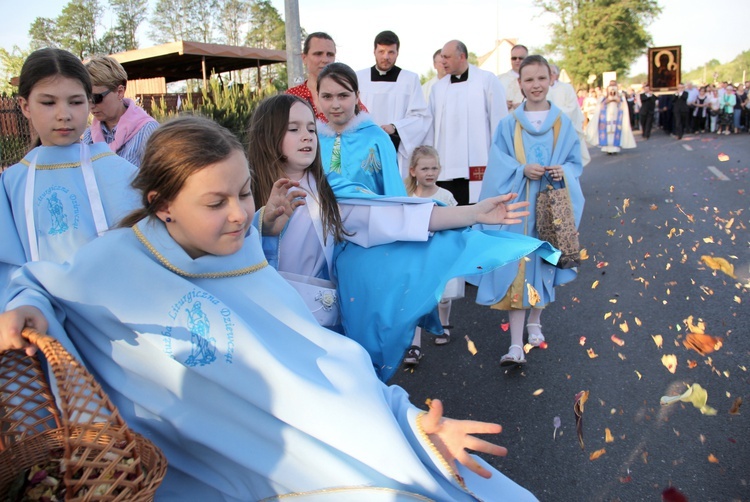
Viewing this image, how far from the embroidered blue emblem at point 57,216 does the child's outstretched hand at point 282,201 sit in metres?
0.88

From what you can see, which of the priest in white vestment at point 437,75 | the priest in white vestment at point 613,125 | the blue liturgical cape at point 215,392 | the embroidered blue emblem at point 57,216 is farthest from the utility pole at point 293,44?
the priest in white vestment at point 613,125

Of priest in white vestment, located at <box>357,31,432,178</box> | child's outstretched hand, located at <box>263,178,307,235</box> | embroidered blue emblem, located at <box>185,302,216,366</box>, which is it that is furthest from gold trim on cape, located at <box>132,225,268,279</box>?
priest in white vestment, located at <box>357,31,432,178</box>

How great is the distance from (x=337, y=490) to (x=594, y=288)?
5.62 m

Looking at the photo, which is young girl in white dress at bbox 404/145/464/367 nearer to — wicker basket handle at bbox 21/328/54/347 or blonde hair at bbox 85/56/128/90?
blonde hair at bbox 85/56/128/90

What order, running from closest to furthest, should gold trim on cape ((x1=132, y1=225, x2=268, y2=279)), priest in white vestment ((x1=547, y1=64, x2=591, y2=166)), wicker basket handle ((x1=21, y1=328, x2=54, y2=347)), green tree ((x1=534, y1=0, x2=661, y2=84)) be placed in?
1. wicker basket handle ((x1=21, y1=328, x2=54, y2=347))
2. gold trim on cape ((x1=132, y1=225, x2=268, y2=279))
3. priest in white vestment ((x1=547, y1=64, x2=591, y2=166))
4. green tree ((x1=534, y1=0, x2=661, y2=84))

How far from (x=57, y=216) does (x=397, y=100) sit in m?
Answer: 4.93

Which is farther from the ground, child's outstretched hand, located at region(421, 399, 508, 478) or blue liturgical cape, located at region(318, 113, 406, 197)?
blue liturgical cape, located at region(318, 113, 406, 197)

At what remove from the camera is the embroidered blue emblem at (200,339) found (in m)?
1.93

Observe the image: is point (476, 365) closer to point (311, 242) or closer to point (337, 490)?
point (311, 242)

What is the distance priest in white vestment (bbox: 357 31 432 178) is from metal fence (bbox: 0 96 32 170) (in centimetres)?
934

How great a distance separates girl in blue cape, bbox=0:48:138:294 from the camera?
3053mm

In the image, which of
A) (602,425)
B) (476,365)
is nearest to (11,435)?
(602,425)

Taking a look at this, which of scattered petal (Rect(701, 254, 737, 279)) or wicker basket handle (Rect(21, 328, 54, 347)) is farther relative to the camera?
scattered petal (Rect(701, 254, 737, 279))

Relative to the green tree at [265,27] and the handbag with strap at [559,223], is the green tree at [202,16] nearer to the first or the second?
the green tree at [265,27]
